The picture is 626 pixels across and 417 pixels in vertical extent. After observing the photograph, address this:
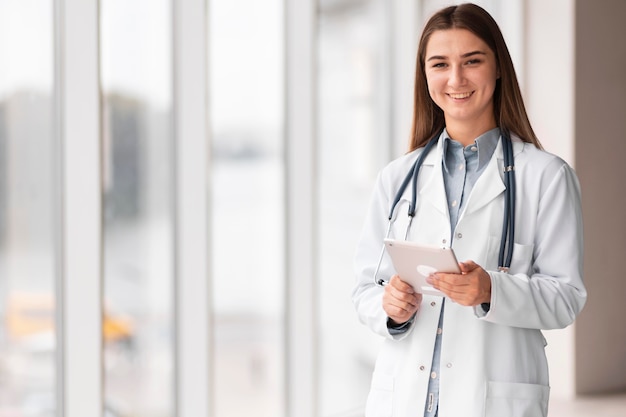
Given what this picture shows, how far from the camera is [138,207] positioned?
2.56 metres

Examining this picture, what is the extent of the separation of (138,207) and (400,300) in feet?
4.41

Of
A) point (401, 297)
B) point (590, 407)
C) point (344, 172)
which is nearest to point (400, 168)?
point (401, 297)

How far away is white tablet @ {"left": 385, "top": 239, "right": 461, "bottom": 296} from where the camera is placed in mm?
1335

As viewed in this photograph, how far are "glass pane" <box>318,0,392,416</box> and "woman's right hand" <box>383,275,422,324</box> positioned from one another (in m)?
1.77

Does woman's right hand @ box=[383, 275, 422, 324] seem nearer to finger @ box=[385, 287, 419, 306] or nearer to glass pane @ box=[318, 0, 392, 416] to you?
finger @ box=[385, 287, 419, 306]

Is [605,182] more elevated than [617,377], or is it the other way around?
[605,182]

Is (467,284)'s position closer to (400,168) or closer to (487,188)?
(487,188)

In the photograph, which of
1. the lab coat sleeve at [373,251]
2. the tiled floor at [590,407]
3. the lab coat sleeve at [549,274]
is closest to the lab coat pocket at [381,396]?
the lab coat sleeve at [373,251]

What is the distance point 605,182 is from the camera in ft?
12.6

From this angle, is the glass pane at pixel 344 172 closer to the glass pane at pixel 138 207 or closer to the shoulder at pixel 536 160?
the glass pane at pixel 138 207

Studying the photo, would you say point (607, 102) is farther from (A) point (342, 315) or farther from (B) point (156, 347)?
(B) point (156, 347)

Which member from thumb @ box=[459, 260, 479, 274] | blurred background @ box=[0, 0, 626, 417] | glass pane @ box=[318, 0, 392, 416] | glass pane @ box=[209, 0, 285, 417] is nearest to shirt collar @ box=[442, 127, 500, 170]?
thumb @ box=[459, 260, 479, 274]

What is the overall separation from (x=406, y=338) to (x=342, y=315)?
1.87 m

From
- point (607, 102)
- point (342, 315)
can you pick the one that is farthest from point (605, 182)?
point (342, 315)
